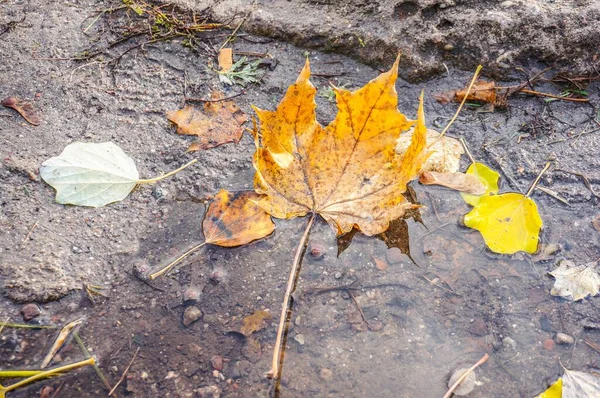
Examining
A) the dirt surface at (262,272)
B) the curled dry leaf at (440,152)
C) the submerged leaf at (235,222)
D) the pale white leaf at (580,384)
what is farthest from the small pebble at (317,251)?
the pale white leaf at (580,384)

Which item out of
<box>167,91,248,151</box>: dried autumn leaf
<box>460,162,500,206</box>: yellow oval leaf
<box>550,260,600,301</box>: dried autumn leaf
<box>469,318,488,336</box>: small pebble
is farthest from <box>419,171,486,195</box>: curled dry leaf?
<box>167,91,248,151</box>: dried autumn leaf

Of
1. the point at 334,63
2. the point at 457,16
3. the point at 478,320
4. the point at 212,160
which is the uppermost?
the point at 457,16

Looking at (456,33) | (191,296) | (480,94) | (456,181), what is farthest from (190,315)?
(456,33)

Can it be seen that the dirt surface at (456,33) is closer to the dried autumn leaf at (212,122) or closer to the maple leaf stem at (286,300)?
the dried autumn leaf at (212,122)

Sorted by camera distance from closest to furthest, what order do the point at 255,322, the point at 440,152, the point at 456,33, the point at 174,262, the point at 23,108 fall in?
the point at 255,322 → the point at 174,262 → the point at 440,152 → the point at 23,108 → the point at 456,33

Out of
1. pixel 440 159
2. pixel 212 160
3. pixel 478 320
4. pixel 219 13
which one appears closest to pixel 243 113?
pixel 212 160

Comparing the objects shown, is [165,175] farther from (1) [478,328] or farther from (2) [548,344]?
(2) [548,344]

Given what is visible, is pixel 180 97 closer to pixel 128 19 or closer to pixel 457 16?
pixel 128 19
